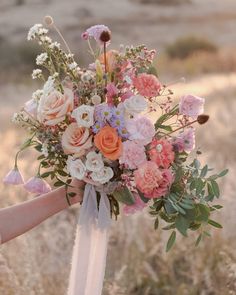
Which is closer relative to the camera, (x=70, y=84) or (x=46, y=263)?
(x=70, y=84)

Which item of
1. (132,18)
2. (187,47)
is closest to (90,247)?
(187,47)

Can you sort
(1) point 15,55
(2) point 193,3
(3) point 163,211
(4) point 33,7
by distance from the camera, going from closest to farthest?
(3) point 163,211 < (1) point 15,55 < (4) point 33,7 < (2) point 193,3

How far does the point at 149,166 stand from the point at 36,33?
661mm

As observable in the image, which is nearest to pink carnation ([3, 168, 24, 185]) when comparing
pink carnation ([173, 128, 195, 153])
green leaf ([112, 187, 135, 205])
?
green leaf ([112, 187, 135, 205])

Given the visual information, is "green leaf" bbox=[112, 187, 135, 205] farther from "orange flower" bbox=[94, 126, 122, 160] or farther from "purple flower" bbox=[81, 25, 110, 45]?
"purple flower" bbox=[81, 25, 110, 45]

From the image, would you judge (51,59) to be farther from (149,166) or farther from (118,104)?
(149,166)

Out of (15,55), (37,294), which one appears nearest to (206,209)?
(37,294)

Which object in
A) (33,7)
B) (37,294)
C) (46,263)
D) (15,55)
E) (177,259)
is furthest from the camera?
(33,7)

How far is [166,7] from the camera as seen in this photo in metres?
54.7

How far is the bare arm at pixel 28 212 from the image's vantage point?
3.36 meters

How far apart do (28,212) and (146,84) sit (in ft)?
2.04

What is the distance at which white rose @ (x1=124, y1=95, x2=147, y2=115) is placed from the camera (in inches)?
129

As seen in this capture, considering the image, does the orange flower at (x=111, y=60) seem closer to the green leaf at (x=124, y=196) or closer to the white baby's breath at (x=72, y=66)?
the white baby's breath at (x=72, y=66)

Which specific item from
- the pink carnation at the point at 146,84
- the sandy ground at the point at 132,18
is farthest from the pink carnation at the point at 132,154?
the sandy ground at the point at 132,18
